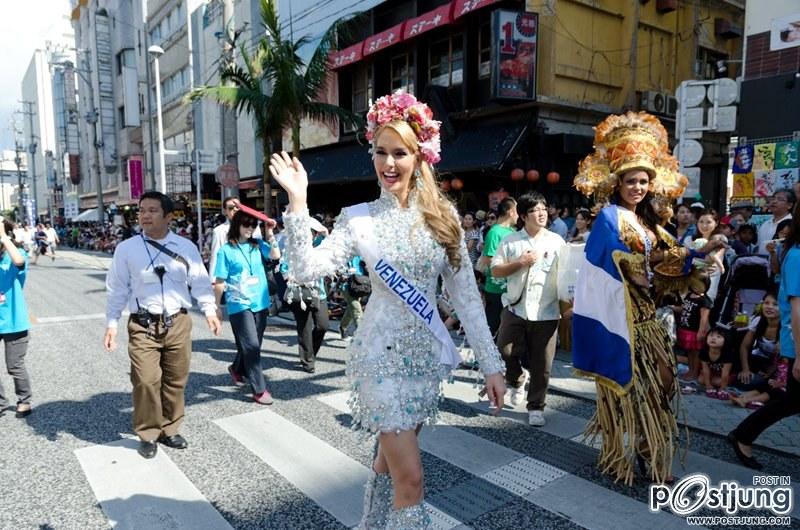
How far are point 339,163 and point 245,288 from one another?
12.7 meters

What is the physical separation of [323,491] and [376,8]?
51.2 feet

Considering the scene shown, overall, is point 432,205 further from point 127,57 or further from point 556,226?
point 127,57

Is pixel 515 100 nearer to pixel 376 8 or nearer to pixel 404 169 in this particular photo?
pixel 376 8

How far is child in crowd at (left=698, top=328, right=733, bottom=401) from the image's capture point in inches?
211

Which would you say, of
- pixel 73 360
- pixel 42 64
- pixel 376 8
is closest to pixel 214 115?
pixel 376 8

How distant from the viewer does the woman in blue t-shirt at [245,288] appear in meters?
5.03

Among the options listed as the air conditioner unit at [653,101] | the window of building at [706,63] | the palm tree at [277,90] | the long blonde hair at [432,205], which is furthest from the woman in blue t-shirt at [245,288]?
the window of building at [706,63]

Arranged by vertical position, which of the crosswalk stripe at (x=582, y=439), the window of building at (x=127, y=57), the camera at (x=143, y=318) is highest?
the window of building at (x=127, y=57)

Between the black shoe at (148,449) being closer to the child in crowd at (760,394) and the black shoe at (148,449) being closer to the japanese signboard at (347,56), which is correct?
the child in crowd at (760,394)

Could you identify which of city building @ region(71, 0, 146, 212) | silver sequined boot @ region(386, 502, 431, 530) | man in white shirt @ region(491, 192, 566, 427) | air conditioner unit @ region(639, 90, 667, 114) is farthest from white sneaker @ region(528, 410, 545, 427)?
city building @ region(71, 0, 146, 212)

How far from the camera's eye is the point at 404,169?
228 cm

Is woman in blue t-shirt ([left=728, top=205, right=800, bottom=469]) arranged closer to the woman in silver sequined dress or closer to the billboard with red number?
the woman in silver sequined dress

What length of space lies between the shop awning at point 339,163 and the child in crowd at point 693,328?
10417mm

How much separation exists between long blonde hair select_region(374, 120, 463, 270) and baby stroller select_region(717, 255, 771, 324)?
14.8 ft
